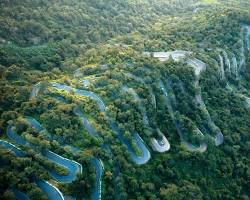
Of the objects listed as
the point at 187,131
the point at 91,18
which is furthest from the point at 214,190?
the point at 91,18

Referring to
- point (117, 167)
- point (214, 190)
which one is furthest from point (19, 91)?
point (214, 190)

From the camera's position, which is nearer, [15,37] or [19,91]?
[19,91]

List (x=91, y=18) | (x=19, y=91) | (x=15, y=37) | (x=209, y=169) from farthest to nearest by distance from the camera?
(x=91, y=18), (x=15, y=37), (x=209, y=169), (x=19, y=91)

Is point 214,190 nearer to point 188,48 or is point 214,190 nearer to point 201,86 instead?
point 201,86

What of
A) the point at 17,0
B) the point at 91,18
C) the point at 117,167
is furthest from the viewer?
the point at 91,18

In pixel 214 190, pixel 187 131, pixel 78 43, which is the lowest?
pixel 214 190

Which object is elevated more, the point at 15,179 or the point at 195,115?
the point at 15,179

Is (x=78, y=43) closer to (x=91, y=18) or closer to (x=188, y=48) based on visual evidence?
(x=91, y=18)
